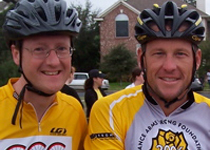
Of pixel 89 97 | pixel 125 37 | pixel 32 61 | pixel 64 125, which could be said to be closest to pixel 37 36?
pixel 32 61

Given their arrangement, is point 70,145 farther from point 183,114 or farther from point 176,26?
point 176,26

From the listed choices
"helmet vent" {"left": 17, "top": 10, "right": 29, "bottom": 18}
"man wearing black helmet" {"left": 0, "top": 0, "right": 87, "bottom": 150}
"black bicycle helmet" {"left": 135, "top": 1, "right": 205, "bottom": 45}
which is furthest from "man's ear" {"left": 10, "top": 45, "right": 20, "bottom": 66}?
"black bicycle helmet" {"left": 135, "top": 1, "right": 205, "bottom": 45}

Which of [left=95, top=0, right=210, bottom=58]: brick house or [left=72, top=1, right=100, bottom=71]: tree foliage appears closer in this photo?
[left=95, top=0, right=210, bottom=58]: brick house

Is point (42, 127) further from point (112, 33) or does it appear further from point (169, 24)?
point (112, 33)

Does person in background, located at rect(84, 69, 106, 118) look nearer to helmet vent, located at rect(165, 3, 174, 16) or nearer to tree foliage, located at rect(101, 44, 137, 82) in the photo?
helmet vent, located at rect(165, 3, 174, 16)

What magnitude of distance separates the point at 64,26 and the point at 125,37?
120 ft

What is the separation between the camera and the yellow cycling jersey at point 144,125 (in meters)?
2.47

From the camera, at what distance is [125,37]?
39.0 meters

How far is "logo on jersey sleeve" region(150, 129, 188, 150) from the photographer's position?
246 centimetres

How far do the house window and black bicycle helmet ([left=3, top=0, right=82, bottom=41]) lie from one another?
36.1 meters

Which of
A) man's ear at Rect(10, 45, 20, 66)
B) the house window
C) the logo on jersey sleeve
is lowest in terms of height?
the logo on jersey sleeve

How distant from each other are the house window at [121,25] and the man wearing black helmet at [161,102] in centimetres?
3598

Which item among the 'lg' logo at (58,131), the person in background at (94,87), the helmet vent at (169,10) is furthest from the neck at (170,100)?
the person in background at (94,87)

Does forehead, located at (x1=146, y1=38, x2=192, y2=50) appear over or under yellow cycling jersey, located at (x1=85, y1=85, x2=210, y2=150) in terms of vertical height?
over
